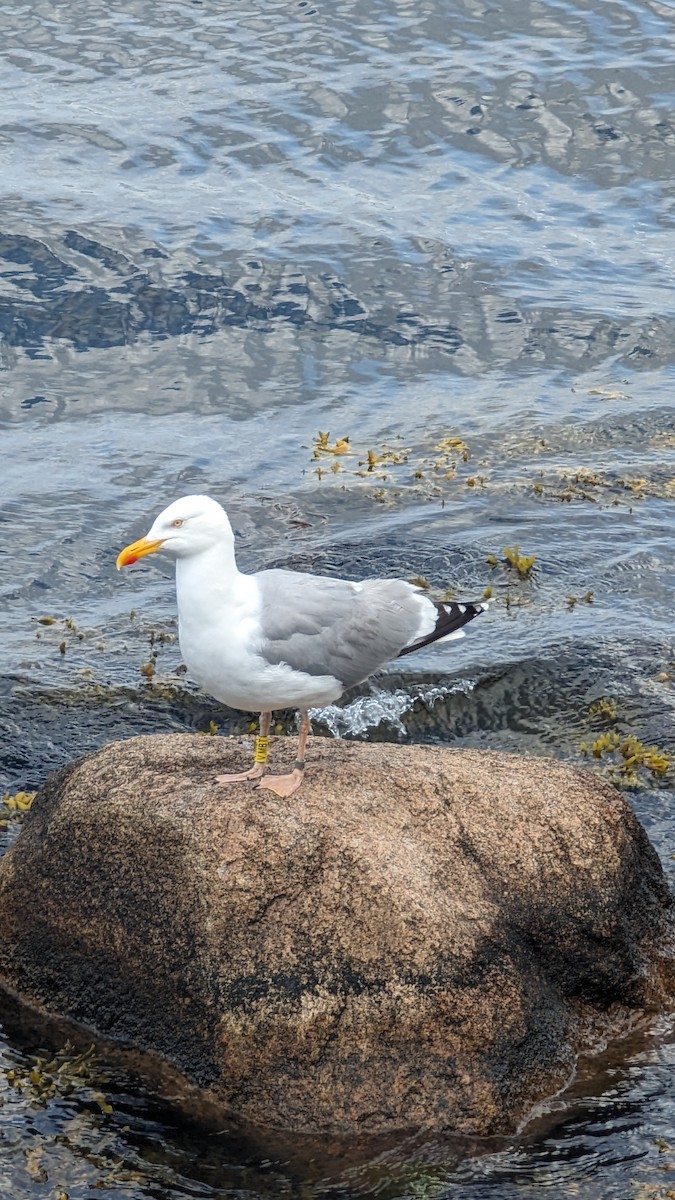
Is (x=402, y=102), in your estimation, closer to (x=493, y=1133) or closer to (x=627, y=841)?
(x=627, y=841)

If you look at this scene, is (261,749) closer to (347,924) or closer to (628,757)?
(347,924)

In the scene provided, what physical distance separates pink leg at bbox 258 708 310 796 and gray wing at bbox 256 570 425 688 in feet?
1.04

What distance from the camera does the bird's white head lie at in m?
6.39

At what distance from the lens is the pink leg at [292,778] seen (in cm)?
652

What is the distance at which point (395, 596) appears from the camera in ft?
23.8

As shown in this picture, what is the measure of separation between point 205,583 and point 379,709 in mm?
3301

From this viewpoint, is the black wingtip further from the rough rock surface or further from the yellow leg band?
the yellow leg band

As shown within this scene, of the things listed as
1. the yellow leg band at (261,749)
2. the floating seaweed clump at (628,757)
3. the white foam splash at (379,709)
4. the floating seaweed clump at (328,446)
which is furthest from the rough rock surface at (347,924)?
the floating seaweed clump at (328,446)

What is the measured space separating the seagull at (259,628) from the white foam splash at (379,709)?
2.36 meters

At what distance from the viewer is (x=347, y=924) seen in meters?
6.09

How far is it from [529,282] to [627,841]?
1048 centimetres

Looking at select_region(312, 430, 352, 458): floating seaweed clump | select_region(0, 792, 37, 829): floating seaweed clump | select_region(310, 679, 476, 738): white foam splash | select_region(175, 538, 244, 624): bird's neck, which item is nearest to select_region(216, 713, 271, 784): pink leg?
select_region(175, 538, 244, 624): bird's neck

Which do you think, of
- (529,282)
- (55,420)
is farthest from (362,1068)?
(529,282)

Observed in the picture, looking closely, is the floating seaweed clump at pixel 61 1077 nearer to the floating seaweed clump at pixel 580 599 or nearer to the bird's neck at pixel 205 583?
the bird's neck at pixel 205 583
